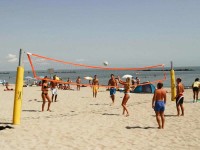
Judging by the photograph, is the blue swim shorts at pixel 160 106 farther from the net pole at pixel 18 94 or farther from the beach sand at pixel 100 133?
the net pole at pixel 18 94

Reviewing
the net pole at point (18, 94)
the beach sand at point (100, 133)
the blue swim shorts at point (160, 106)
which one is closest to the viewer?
the beach sand at point (100, 133)

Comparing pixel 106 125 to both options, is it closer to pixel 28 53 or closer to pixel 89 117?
pixel 89 117

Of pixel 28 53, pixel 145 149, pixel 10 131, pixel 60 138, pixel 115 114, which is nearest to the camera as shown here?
pixel 145 149

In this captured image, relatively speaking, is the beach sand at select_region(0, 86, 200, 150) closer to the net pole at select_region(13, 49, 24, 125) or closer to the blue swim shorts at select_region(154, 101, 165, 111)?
the net pole at select_region(13, 49, 24, 125)

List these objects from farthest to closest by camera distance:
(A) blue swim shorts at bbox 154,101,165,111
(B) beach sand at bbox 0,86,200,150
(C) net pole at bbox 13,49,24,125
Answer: (C) net pole at bbox 13,49,24,125 → (A) blue swim shorts at bbox 154,101,165,111 → (B) beach sand at bbox 0,86,200,150

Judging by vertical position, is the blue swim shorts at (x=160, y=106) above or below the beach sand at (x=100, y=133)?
above

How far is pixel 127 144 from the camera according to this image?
6.42 metres

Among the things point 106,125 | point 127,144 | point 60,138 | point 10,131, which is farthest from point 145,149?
point 10,131

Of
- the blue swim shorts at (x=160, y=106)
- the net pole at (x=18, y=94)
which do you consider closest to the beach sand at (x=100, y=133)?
the net pole at (x=18, y=94)

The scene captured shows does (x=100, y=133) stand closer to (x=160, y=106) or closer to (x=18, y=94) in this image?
(x=160, y=106)

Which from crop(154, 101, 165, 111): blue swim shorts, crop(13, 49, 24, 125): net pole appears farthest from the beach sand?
crop(154, 101, 165, 111): blue swim shorts

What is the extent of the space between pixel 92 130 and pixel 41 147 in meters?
2.10

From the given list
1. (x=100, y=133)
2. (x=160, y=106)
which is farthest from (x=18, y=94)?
(x=160, y=106)

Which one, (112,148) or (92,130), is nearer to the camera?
(112,148)
